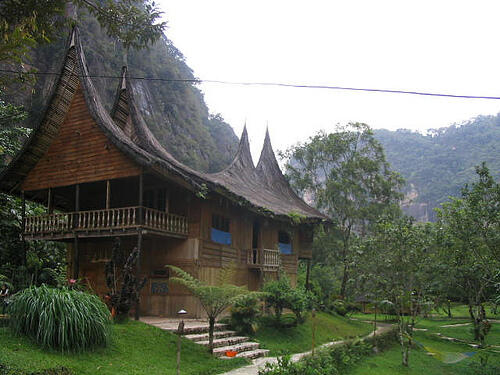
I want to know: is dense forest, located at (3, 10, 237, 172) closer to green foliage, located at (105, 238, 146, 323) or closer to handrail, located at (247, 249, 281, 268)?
handrail, located at (247, 249, 281, 268)

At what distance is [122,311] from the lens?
11.5 metres

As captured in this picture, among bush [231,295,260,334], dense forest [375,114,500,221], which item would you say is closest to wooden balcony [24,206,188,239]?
bush [231,295,260,334]

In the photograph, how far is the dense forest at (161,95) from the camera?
3622 cm

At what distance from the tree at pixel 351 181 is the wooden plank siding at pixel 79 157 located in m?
18.7

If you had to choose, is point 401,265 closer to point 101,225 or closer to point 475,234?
point 475,234

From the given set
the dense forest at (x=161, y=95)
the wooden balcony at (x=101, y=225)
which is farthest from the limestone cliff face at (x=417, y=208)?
the wooden balcony at (x=101, y=225)

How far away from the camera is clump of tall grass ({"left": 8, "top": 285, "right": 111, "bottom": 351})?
8406 millimetres

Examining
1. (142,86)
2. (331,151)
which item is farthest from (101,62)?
(331,151)

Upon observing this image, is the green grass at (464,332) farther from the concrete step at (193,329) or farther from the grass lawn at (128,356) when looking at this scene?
the grass lawn at (128,356)

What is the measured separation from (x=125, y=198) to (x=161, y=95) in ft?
109

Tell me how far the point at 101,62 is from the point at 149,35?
32159 millimetres

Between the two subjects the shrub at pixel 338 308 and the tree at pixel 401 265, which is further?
the shrub at pixel 338 308

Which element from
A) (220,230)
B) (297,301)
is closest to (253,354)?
(297,301)

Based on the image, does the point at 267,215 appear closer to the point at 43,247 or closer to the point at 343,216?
the point at 43,247
